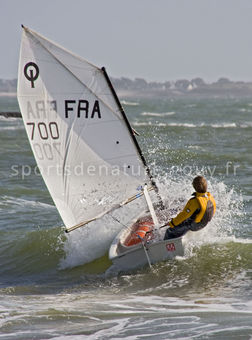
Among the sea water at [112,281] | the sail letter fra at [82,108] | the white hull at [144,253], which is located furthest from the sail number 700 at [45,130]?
the sea water at [112,281]

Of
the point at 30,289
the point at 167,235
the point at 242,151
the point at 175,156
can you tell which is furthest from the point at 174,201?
the point at 242,151

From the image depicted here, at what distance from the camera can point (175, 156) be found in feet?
64.0

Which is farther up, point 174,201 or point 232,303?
point 174,201

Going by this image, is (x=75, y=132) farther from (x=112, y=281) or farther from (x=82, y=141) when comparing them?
(x=112, y=281)

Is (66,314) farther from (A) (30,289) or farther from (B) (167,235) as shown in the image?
(B) (167,235)

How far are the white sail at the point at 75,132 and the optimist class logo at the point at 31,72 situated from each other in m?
0.01

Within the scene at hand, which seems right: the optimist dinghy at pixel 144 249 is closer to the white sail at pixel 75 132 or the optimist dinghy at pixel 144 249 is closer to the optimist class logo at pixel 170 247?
the optimist class logo at pixel 170 247

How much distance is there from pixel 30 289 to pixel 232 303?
287cm

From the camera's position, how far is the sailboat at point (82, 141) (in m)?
8.34

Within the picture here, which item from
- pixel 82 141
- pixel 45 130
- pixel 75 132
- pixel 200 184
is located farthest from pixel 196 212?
pixel 45 130

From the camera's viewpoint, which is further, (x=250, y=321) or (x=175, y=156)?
(x=175, y=156)

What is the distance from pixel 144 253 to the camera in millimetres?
8742

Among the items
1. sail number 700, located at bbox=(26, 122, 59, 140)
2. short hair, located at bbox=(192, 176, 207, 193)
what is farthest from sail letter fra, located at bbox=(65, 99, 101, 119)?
short hair, located at bbox=(192, 176, 207, 193)

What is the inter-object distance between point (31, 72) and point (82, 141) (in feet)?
4.07
